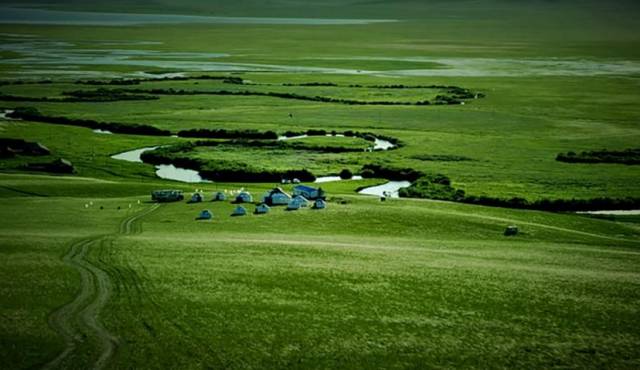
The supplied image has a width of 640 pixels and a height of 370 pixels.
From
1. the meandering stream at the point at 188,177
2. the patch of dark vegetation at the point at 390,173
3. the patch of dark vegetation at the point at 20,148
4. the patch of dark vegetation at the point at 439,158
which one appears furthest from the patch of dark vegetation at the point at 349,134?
the patch of dark vegetation at the point at 20,148

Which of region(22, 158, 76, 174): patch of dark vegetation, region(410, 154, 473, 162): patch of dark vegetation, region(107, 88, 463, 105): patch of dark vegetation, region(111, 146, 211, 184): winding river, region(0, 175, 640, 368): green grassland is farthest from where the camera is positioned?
region(107, 88, 463, 105): patch of dark vegetation

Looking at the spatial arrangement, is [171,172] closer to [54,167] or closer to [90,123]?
[54,167]

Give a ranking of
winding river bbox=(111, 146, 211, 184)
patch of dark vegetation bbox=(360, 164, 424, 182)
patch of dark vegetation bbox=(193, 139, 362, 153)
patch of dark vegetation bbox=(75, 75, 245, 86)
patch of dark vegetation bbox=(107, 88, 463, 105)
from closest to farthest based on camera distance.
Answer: patch of dark vegetation bbox=(360, 164, 424, 182) < winding river bbox=(111, 146, 211, 184) < patch of dark vegetation bbox=(193, 139, 362, 153) < patch of dark vegetation bbox=(107, 88, 463, 105) < patch of dark vegetation bbox=(75, 75, 245, 86)

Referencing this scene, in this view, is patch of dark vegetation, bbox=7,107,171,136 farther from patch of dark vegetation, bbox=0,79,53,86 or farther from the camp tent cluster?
the camp tent cluster

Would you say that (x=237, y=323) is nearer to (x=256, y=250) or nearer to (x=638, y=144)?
(x=256, y=250)

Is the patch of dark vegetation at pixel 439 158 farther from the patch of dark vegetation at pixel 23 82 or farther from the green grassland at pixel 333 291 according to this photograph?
the patch of dark vegetation at pixel 23 82

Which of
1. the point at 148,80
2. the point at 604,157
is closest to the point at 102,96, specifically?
the point at 148,80

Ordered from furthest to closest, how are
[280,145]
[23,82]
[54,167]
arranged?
[23,82]
[280,145]
[54,167]

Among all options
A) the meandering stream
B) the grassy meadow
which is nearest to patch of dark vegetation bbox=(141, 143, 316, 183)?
the meandering stream
